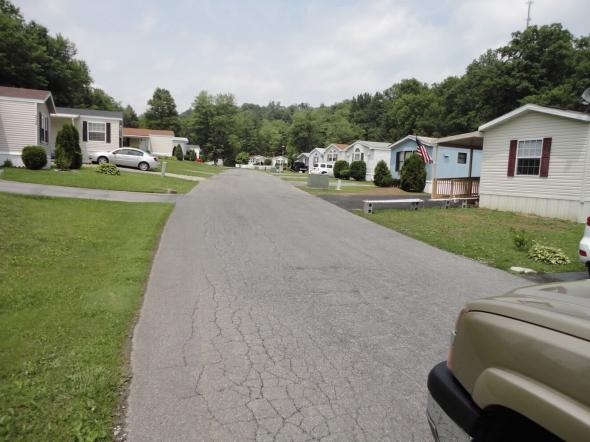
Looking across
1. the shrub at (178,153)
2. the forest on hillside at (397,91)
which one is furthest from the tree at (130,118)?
the shrub at (178,153)

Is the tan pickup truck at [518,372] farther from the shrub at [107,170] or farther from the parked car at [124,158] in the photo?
the parked car at [124,158]

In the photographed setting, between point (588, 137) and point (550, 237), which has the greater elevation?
point (588, 137)

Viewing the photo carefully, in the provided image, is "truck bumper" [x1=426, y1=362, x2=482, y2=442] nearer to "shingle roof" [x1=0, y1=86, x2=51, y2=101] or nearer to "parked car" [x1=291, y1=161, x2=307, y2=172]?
"shingle roof" [x1=0, y1=86, x2=51, y2=101]

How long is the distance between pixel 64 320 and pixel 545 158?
58.8 feet

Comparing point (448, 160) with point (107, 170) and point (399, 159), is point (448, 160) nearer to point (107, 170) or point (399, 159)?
point (399, 159)

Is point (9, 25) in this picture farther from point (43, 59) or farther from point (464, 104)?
point (464, 104)

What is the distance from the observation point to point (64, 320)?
16.0ft

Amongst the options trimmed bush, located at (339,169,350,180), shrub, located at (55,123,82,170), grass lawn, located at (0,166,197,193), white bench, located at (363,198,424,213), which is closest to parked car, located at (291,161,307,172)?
trimmed bush, located at (339,169,350,180)

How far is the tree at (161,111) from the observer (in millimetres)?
86125

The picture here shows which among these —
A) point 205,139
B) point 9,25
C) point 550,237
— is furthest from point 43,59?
point 550,237

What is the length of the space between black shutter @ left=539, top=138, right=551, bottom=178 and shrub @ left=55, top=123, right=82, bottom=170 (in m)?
22.9

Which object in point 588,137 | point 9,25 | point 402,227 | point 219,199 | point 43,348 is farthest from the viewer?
point 9,25

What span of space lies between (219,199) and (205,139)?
6581 centimetres

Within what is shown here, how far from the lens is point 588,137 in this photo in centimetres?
1554
